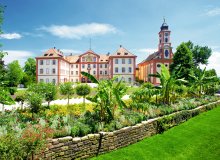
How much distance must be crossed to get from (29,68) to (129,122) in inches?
2998

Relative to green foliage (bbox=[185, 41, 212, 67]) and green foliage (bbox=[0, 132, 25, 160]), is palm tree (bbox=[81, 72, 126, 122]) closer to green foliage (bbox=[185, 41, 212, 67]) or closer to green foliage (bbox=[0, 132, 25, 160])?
green foliage (bbox=[0, 132, 25, 160])

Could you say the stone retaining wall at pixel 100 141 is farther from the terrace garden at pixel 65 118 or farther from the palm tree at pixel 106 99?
the palm tree at pixel 106 99

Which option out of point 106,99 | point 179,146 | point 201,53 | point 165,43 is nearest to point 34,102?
point 106,99

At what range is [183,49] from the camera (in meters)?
47.8

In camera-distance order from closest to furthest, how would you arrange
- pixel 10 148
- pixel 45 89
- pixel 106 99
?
pixel 10 148 < pixel 106 99 < pixel 45 89

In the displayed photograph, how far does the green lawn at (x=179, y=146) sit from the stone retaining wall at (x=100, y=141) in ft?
1.14

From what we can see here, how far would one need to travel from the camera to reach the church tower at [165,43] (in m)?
56.5

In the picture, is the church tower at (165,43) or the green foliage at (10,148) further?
the church tower at (165,43)

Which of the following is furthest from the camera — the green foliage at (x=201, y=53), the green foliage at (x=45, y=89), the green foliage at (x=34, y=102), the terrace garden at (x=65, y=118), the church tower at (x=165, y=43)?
the green foliage at (x=201, y=53)

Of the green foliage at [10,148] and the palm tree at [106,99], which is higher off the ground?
the palm tree at [106,99]

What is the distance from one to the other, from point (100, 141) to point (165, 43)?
5368 centimetres

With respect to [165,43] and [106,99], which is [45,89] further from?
[165,43]

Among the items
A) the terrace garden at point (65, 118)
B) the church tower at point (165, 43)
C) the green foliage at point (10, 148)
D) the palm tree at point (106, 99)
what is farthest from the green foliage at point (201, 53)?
the green foliage at point (10, 148)

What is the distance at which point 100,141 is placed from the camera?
30.5 ft
